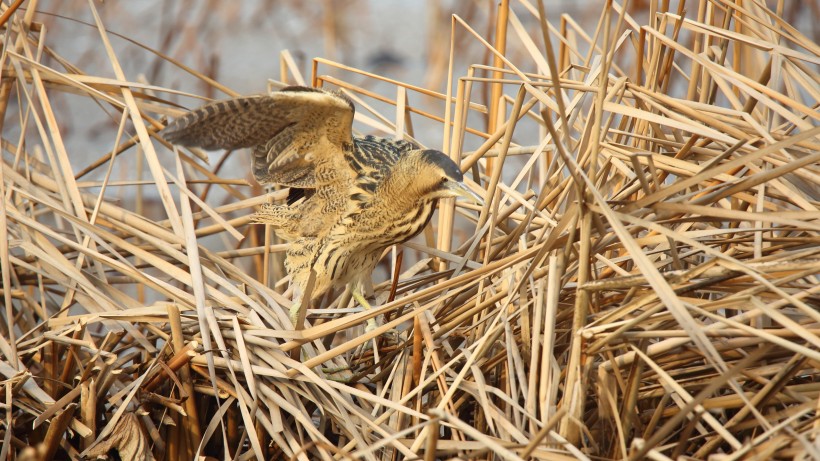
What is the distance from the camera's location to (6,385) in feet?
6.72

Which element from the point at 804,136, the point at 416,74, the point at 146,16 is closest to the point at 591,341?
the point at 804,136

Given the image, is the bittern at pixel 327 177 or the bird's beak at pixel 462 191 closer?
the bird's beak at pixel 462 191

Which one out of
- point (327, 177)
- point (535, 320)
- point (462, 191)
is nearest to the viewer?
point (535, 320)

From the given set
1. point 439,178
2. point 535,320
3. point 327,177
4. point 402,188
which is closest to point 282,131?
point 327,177

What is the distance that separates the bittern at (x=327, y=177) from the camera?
2.37 m

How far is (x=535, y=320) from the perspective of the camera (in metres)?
1.87

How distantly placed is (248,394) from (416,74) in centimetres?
285

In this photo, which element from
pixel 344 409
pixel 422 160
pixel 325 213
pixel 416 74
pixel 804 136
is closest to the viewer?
pixel 804 136

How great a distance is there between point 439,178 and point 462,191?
0.29 ft

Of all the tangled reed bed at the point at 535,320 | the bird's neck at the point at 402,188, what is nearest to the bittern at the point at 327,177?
the bird's neck at the point at 402,188

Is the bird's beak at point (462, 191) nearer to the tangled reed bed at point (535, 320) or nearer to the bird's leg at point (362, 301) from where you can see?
the tangled reed bed at point (535, 320)

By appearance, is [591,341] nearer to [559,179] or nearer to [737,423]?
[737,423]

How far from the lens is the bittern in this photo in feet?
7.77

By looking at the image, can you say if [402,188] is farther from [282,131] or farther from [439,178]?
[282,131]
